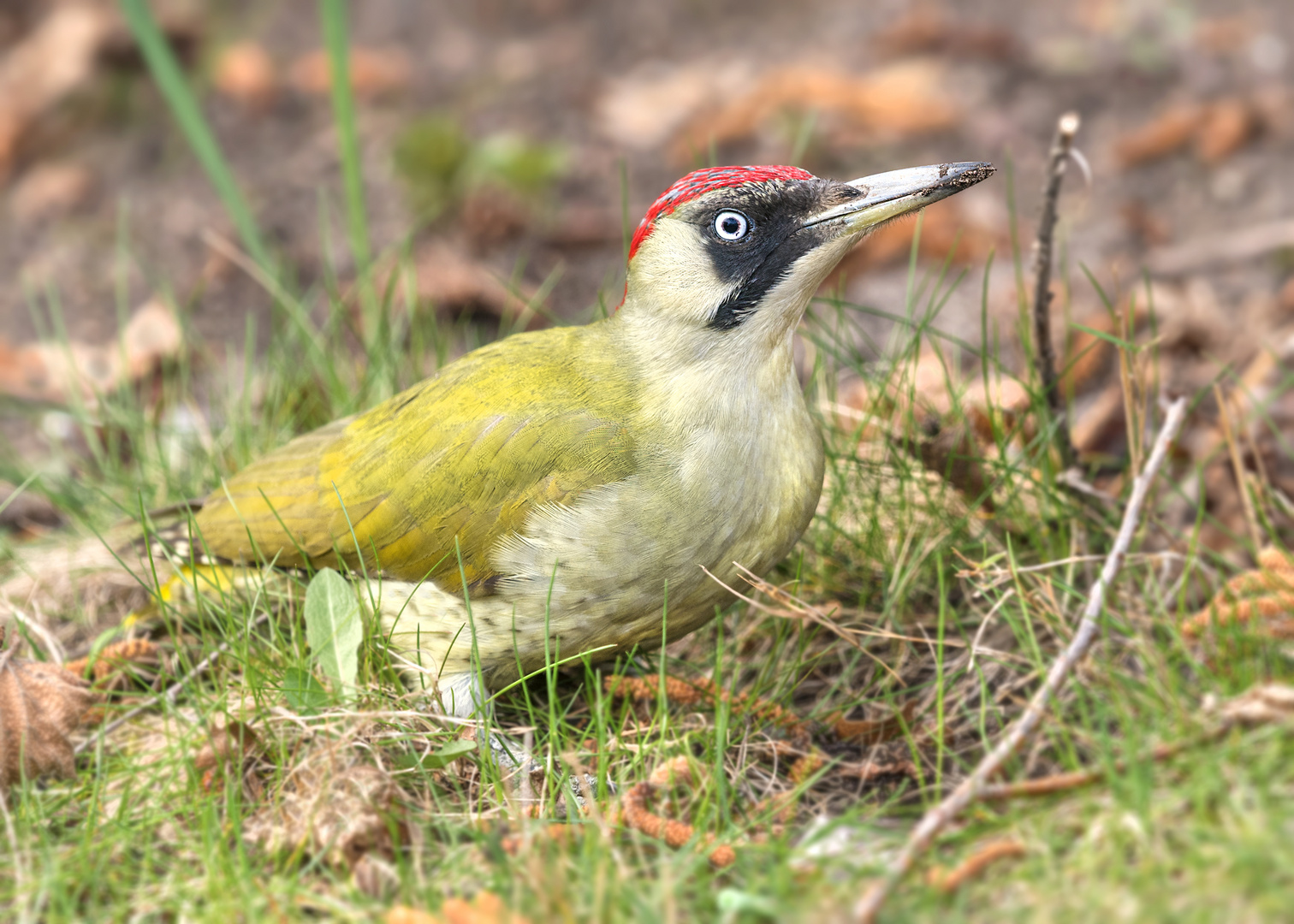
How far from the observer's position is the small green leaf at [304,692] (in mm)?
2691

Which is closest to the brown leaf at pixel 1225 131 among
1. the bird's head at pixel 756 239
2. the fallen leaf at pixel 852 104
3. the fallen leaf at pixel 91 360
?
the fallen leaf at pixel 852 104

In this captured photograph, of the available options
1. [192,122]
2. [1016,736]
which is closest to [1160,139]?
[192,122]

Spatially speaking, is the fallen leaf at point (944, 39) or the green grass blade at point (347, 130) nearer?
the green grass blade at point (347, 130)

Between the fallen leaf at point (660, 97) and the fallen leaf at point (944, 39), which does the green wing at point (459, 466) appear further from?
the fallen leaf at point (944, 39)

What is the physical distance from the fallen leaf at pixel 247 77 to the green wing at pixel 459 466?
4.16 meters

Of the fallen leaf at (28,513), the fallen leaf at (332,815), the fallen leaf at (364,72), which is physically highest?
the fallen leaf at (364,72)

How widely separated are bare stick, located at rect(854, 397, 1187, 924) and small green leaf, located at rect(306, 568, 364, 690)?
1239 millimetres

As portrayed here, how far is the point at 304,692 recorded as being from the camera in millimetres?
2695

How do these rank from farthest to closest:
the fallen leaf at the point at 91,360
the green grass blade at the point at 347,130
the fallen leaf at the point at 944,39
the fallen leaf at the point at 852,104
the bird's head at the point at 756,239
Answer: the fallen leaf at the point at 944,39, the fallen leaf at the point at 852,104, the fallen leaf at the point at 91,360, the green grass blade at the point at 347,130, the bird's head at the point at 756,239

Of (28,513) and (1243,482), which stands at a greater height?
(1243,482)

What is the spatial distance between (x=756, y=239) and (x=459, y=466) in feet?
2.71

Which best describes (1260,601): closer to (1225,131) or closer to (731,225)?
Answer: (731,225)

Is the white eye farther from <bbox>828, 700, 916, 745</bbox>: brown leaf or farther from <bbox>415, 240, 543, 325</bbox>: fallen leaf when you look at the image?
<bbox>415, 240, 543, 325</bbox>: fallen leaf

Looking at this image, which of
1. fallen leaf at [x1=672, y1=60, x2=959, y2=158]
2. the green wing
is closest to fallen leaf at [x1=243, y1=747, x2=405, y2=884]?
the green wing
